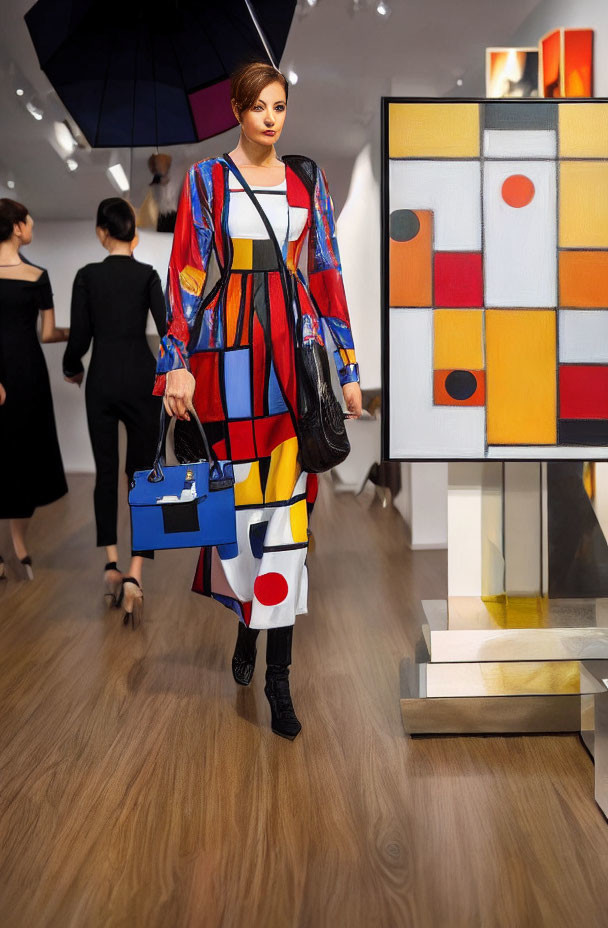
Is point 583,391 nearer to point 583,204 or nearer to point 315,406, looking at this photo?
point 583,204

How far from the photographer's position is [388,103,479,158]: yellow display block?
2.02 meters

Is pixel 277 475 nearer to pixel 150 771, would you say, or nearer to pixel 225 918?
pixel 150 771

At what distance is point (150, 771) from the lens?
1.90m

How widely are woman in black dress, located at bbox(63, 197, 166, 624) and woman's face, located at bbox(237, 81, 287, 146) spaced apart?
1262 mm

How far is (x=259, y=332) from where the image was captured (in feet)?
6.66

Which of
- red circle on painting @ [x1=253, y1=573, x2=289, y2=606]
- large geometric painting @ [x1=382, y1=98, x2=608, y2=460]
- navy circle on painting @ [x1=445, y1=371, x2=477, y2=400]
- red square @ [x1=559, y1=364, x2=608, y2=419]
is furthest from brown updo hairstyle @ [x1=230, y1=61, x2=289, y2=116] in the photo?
red circle on painting @ [x1=253, y1=573, x2=289, y2=606]

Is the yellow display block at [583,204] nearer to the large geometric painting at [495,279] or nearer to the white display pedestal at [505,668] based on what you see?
the large geometric painting at [495,279]

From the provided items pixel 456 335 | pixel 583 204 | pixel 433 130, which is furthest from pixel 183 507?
pixel 583 204

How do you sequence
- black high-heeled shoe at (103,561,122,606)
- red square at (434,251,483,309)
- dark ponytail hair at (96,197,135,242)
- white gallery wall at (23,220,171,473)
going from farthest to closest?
white gallery wall at (23,220,171,473) < black high-heeled shoe at (103,561,122,606) < dark ponytail hair at (96,197,135,242) < red square at (434,251,483,309)

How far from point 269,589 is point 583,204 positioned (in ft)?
3.58

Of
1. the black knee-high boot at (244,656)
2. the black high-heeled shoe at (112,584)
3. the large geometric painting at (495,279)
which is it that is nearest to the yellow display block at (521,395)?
the large geometric painting at (495,279)

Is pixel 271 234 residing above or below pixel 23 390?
above

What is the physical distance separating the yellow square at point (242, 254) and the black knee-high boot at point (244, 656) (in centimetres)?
90

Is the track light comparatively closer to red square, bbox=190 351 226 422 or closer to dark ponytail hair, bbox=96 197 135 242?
dark ponytail hair, bbox=96 197 135 242
